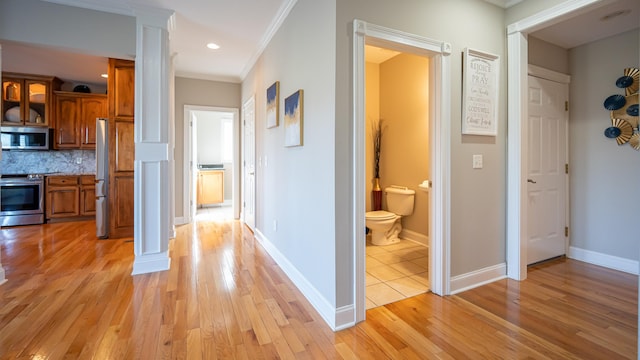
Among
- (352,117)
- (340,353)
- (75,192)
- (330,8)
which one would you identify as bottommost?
(340,353)

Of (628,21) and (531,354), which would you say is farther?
(628,21)

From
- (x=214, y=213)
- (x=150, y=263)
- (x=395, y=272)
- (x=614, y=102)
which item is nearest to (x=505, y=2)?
(x=614, y=102)

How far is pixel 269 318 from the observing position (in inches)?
81.5

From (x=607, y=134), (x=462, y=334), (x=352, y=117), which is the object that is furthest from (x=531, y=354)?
(x=607, y=134)

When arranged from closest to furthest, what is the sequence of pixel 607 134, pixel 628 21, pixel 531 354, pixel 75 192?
pixel 531 354 < pixel 628 21 < pixel 607 134 < pixel 75 192

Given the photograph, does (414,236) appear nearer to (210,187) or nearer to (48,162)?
(210,187)

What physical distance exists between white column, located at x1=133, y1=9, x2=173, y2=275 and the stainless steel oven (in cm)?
351

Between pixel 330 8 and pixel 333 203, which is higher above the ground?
pixel 330 8

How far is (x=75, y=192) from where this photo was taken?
517cm

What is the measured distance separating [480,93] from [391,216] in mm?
1713

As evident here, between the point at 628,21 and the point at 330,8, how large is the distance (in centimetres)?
282

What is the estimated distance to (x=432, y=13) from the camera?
2.32m

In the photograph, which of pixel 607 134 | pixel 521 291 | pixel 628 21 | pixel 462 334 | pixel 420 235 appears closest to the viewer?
pixel 462 334

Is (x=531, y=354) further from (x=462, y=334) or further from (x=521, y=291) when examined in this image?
(x=521, y=291)
